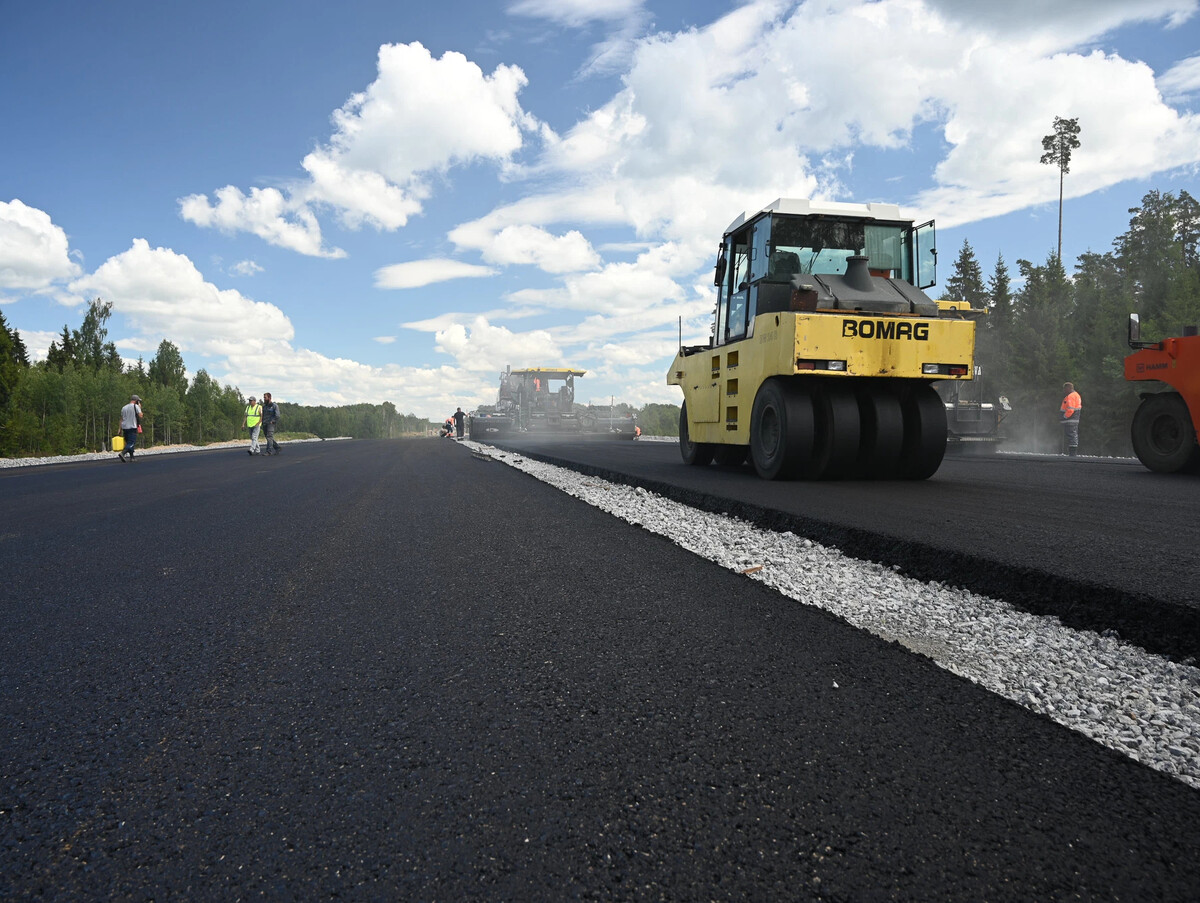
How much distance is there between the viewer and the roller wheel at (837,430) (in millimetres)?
7902

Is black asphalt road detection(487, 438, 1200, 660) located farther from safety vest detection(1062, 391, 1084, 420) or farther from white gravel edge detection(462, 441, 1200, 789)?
safety vest detection(1062, 391, 1084, 420)

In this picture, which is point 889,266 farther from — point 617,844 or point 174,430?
point 174,430

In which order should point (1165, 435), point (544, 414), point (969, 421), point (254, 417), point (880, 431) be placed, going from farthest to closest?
1. point (544, 414)
2. point (254, 417)
3. point (969, 421)
4. point (1165, 435)
5. point (880, 431)

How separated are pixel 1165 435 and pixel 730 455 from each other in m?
5.74

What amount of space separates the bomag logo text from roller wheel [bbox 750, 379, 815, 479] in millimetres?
891

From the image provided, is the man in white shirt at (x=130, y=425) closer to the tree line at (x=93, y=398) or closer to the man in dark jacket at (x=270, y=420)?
the man in dark jacket at (x=270, y=420)

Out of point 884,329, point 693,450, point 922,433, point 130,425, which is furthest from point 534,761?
point 130,425

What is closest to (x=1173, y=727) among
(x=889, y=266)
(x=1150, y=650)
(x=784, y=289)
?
(x=1150, y=650)

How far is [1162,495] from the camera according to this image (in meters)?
6.59

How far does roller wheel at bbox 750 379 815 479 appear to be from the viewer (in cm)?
792

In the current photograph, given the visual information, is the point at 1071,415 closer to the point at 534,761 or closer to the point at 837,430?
the point at 837,430

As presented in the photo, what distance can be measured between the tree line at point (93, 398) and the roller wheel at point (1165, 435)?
129 feet

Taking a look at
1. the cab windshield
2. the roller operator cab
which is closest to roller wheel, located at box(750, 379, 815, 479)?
the roller operator cab

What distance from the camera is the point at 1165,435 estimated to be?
927 cm
